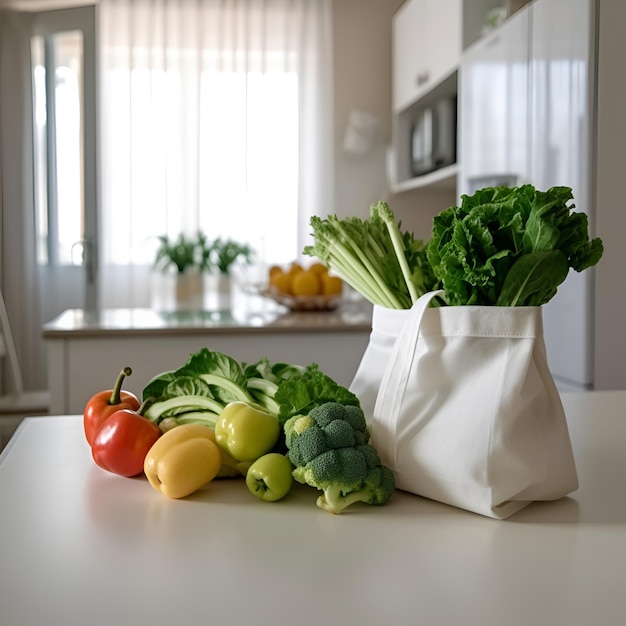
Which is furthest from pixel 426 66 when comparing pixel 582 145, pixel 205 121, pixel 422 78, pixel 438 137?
pixel 582 145

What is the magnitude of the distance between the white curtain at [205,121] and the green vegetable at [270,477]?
3703 millimetres

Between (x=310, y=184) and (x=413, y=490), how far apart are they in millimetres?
3980

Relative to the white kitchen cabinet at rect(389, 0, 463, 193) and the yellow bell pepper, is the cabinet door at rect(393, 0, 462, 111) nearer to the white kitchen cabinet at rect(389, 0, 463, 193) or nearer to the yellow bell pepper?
the white kitchen cabinet at rect(389, 0, 463, 193)

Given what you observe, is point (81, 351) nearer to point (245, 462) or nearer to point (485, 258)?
point (245, 462)

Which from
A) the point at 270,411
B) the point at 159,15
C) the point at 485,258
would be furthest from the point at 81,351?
the point at 159,15

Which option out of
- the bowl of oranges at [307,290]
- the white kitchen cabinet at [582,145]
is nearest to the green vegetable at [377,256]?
the white kitchen cabinet at [582,145]

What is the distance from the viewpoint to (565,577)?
1.82 ft

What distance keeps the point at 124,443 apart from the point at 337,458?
9.2 inches

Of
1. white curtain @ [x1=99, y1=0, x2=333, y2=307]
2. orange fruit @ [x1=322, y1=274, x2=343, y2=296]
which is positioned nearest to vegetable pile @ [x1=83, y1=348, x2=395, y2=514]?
orange fruit @ [x1=322, y1=274, x2=343, y2=296]

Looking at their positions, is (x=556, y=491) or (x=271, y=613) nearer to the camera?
(x=271, y=613)

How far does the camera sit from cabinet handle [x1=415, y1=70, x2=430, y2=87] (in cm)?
376

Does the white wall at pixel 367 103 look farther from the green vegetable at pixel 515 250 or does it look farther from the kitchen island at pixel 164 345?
the green vegetable at pixel 515 250

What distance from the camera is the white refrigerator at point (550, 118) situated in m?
2.27

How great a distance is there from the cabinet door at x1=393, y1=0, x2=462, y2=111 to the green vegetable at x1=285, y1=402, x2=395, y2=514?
2814mm
